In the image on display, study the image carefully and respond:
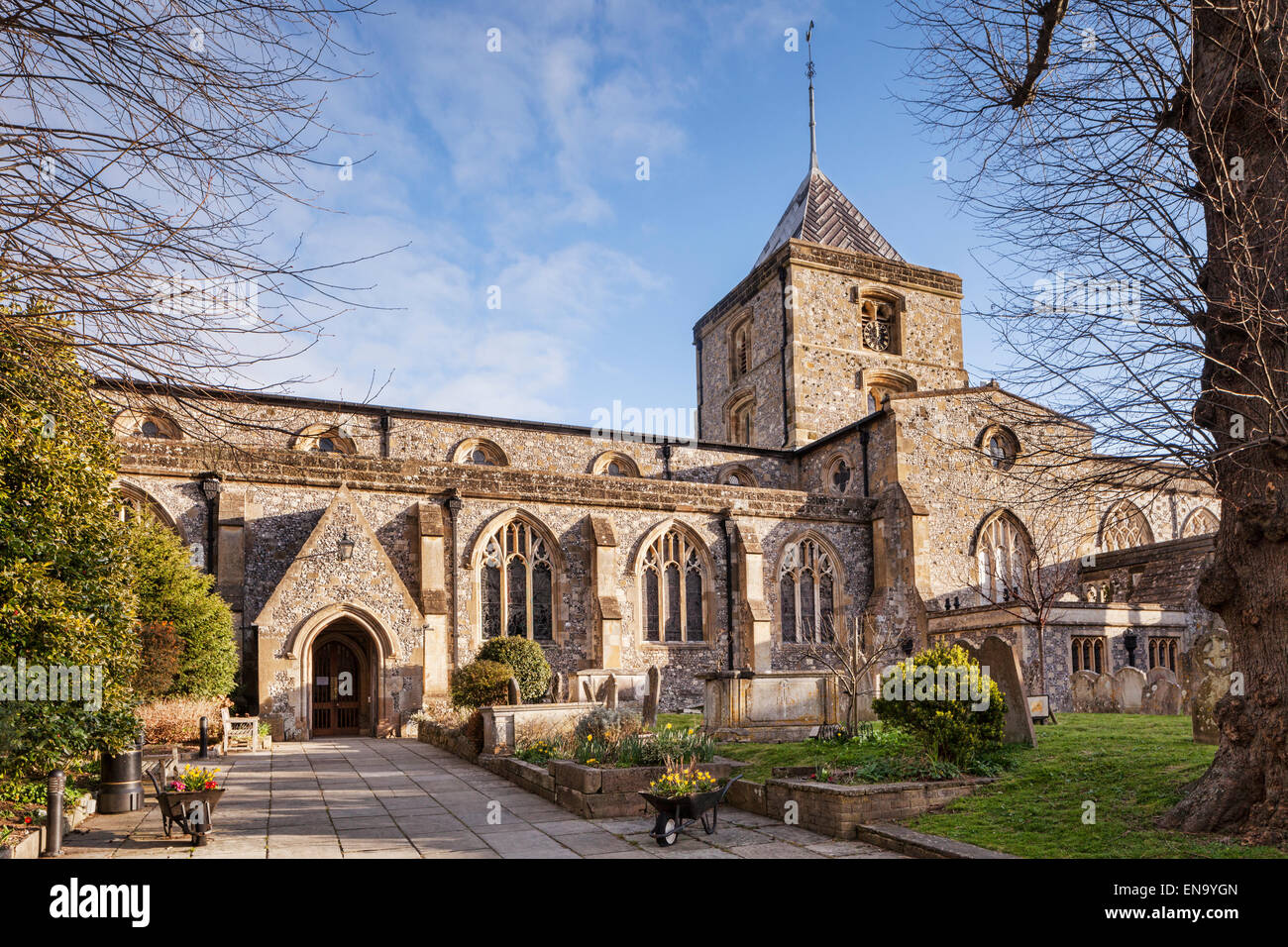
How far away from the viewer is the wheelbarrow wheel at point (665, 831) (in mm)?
8594

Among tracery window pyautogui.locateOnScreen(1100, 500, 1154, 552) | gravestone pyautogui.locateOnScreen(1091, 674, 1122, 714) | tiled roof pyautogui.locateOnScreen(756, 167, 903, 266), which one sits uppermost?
tiled roof pyautogui.locateOnScreen(756, 167, 903, 266)

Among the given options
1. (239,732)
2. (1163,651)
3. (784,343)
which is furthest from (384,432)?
(1163,651)

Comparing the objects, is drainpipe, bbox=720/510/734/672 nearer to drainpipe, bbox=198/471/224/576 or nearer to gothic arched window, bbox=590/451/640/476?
gothic arched window, bbox=590/451/640/476

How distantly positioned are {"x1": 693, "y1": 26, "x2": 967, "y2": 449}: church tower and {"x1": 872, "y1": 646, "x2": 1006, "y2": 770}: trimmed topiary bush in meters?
24.5

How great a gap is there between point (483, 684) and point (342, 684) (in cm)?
462

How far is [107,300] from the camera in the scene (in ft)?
16.4

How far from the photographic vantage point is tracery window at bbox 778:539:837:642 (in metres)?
26.4

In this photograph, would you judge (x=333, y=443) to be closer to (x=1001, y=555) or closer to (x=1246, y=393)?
(x=1001, y=555)

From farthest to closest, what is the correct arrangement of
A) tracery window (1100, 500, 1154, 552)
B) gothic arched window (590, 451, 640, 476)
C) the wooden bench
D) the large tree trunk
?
tracery window (1100, 500, 1154, 552) → gothic arched window (590, 451, 640, 476) → the wooden bench → the large tree trunk

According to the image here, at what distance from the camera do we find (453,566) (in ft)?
73.0

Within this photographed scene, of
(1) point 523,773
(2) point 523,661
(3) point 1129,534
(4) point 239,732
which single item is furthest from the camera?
(3) point 1129,534

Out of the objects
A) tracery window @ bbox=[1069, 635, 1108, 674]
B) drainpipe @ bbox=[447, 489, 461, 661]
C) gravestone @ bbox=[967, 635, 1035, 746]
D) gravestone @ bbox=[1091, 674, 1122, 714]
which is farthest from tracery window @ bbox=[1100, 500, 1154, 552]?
gravestone @ bbox=[967, 635, 1035, 746]
